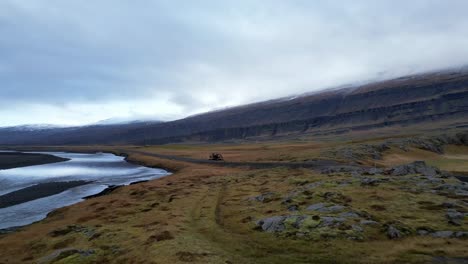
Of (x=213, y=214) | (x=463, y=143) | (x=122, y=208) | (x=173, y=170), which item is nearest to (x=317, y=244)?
(x=213, y=214)

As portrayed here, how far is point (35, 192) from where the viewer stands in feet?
199

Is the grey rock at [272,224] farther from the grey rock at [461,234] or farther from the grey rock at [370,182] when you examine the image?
the grey rock at [370,182]

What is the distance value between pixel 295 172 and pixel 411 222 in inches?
1375

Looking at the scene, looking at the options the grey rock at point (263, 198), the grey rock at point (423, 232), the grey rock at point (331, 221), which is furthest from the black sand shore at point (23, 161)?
the grey rock at point (423, 232)

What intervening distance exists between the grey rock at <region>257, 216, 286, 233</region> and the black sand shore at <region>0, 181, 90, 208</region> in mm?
42900

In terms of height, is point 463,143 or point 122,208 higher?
point 122,208

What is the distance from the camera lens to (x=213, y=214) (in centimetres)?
3158

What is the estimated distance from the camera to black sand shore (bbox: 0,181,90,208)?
53188 mm

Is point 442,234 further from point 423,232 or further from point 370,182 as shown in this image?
point 370,182

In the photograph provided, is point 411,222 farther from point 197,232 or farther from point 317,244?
point 197,232

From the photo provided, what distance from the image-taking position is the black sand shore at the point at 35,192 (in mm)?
53188

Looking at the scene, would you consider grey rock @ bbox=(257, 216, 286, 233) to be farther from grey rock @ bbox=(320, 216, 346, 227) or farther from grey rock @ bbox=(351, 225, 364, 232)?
grey rock @ bbox=(351, 225, 364, 232)

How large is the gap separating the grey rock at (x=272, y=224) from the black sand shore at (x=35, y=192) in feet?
Result: 141

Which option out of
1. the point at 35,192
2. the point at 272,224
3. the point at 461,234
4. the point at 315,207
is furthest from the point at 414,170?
the point at 35,192
